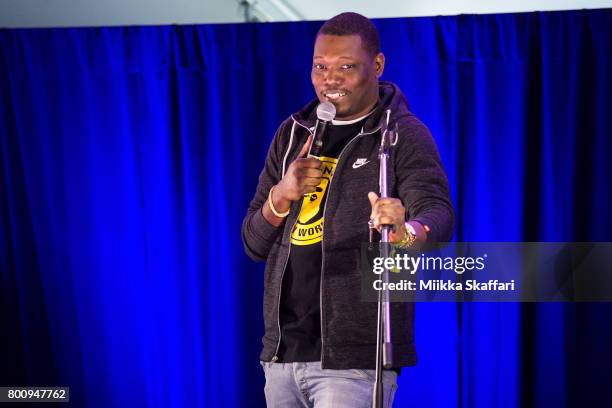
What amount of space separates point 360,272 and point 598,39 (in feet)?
7.10

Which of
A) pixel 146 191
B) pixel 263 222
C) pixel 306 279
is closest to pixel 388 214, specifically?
pixel 306 279

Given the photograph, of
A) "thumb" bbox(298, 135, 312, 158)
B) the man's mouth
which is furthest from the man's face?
"thumb" bbox(298, 135, 312, 158)

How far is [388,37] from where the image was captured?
3570 mm

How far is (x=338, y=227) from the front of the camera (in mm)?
1876

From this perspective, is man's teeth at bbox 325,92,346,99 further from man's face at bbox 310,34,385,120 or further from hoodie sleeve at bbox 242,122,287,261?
hoodie sleeve at bbox 242,122,287,261

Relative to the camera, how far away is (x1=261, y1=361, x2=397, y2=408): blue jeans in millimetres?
1778

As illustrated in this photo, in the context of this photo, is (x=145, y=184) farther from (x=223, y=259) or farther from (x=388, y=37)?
(x=388, y=37)

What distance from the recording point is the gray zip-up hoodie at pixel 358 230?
1805 mm

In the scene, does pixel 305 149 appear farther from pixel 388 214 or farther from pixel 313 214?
pixel 388 214

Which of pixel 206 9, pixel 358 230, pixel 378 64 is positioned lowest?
pixel 358 230

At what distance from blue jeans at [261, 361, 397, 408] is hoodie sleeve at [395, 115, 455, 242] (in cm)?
39

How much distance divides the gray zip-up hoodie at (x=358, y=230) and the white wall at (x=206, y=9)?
245 cm

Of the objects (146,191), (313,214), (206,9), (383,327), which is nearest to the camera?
(383,327)

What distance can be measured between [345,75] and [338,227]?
0.44m
